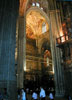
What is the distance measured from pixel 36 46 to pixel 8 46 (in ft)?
56.7

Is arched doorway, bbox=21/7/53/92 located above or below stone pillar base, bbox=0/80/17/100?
above

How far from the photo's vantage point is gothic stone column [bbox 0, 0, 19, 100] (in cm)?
628

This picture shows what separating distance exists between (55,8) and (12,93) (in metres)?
13.2

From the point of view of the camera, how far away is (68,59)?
36.1ft

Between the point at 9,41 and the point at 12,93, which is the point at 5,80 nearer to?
the point at 12,93

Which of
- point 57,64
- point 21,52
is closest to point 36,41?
point 21,52

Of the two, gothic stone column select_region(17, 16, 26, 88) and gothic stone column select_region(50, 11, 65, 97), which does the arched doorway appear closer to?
gothic stone column select_region(17, 16, 26, 88)

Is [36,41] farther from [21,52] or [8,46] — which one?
[8,46]

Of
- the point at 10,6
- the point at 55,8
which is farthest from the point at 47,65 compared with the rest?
the point at 10,6

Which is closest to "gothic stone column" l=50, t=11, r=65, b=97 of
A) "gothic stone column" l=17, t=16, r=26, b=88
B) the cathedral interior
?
the cathedral interior

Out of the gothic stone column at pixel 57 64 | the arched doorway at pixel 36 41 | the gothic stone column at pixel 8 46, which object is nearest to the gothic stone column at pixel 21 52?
the gothic stone column at pixel 57 64

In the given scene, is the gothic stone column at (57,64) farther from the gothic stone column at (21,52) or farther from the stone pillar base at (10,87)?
the stone pillar base at (10,87)

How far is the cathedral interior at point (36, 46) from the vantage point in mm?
6828

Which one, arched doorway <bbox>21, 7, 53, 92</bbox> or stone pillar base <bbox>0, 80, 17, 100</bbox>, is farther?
arched doorway <bbox>21, 7, 53, 92</bbox>
